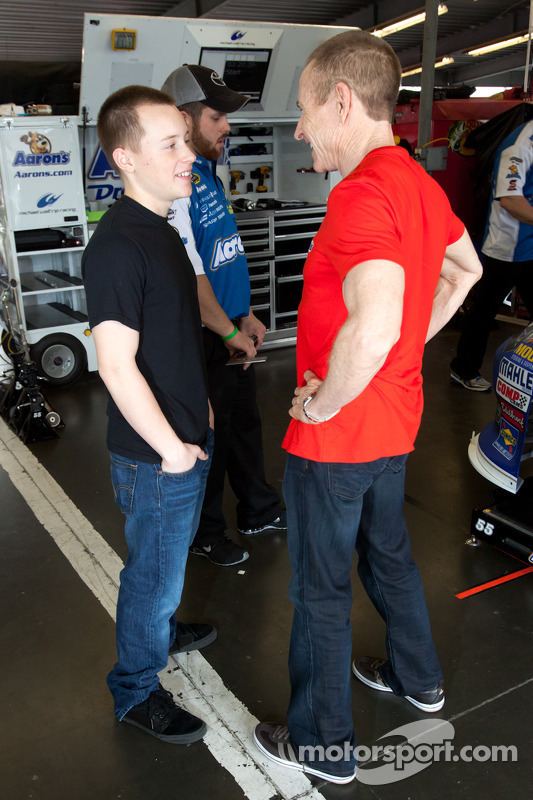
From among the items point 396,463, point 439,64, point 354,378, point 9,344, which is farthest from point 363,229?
point 439,64

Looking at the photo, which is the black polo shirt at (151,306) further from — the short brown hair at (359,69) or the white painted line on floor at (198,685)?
the white painted line on floor at (198,685)

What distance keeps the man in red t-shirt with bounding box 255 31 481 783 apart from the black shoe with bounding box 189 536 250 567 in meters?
0.98

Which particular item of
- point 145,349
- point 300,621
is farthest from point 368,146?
point 300,621

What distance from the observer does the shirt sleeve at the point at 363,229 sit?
52.6 inches

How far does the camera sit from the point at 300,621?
1760 millimetres

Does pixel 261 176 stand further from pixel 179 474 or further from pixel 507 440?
pixel 179 474

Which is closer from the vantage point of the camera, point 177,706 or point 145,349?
point 145,349

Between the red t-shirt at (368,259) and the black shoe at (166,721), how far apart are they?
2.96ft

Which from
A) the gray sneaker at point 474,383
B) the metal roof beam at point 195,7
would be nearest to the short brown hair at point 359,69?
the gray sneaker at point 474,383

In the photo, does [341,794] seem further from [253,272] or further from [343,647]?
A: [253,272]

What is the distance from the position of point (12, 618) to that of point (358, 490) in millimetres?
1597

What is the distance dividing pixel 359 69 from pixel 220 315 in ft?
4.28

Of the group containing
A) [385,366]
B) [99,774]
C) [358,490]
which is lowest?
[99,774]
